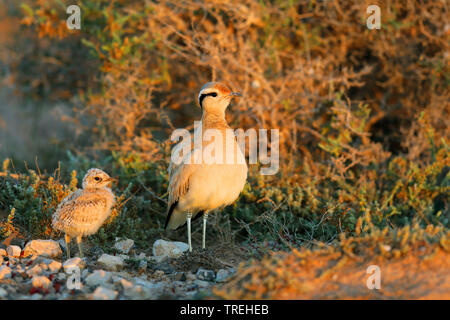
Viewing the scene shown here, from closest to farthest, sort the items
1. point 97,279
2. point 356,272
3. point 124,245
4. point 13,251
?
point 356,272
point 97,279
point 13,251
point 124,245

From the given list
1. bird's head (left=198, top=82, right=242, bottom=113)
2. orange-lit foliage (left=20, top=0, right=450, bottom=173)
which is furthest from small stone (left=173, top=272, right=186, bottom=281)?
orange-lit foliage (left=20, top=0, right=450, bottom=173)

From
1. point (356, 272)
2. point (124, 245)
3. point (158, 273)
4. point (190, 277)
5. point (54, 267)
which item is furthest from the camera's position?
point (124, 245)

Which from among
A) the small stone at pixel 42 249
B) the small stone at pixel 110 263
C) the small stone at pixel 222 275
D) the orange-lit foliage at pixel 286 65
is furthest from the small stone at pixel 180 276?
the orange-lit foliage at pixel 286 65

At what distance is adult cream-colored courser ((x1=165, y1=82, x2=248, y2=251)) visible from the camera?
16.3ft

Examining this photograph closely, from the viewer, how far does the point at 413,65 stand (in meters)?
7.64

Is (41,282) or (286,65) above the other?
(286,65)

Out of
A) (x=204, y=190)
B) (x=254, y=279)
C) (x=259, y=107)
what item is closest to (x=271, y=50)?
(x=259, y=107)

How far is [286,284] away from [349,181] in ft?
11.8

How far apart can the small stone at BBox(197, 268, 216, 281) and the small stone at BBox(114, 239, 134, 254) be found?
3.30 ft

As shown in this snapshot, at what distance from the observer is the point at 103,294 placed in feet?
12.1

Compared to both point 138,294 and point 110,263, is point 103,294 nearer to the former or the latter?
point 138,294

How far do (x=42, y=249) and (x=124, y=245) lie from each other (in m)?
0.81

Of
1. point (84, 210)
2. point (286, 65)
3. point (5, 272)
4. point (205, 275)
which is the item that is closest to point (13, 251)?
point (5, 272)

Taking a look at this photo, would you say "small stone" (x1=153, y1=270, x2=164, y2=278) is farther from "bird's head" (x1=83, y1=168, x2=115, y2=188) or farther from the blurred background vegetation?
the blurred background vegetation
